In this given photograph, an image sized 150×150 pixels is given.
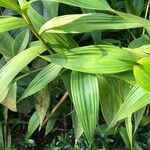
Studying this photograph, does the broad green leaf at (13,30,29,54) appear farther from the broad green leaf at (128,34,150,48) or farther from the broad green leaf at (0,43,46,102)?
the broad green leaf at (128,34,150,48)

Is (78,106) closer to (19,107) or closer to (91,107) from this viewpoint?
(91,107)

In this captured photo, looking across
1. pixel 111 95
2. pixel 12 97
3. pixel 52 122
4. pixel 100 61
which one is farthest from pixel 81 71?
pixel 52 122

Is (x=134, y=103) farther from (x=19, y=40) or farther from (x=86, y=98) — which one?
(x=19, y=40)

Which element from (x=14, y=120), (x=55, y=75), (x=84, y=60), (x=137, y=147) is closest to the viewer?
(x=84, y=60)

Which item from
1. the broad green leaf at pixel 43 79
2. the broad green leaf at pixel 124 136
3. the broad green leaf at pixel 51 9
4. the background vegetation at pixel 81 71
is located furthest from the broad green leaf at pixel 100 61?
the broad green leaf at pixel 124 136

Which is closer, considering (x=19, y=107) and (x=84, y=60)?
(x=84, y=60)

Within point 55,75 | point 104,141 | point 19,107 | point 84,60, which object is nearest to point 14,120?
point 19,107
